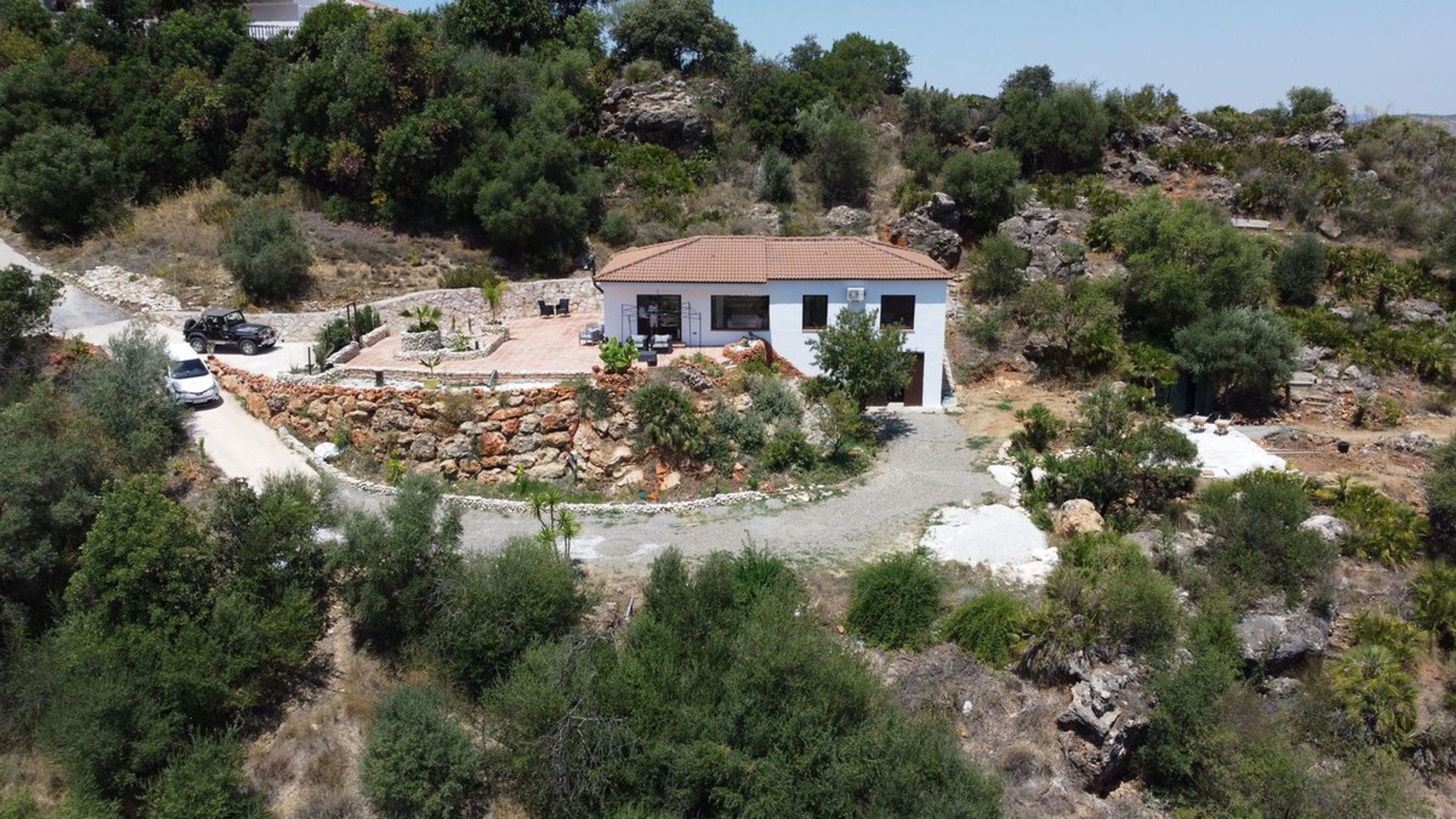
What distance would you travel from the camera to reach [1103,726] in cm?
1397

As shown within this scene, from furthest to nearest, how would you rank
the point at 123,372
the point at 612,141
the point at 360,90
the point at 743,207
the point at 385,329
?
the point at 612,141 < the point at 743,207 < the point at 360,90 < the point at 385,329 < the point at 123,372

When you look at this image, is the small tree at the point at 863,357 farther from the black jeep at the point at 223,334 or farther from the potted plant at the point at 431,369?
the black jeep at the point at 223,334

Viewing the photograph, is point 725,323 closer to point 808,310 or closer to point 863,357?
point 808,310

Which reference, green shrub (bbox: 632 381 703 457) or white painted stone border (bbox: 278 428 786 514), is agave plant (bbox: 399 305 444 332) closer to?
white painted stone border (bbox: 278 428 786 514)

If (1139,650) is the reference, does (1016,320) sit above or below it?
A: above

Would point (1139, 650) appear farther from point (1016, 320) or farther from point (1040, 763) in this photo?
point (1016, 320)

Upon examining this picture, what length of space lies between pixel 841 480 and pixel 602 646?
27.0 ft

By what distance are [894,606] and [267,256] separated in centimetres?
2298

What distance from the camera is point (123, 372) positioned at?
20625 mm

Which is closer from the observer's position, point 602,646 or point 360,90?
point 602,646

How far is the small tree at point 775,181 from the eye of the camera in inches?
1481

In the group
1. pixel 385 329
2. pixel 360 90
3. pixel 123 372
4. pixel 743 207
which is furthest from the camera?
pixel 743 207

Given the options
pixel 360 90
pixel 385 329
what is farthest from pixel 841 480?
pixel 360 90

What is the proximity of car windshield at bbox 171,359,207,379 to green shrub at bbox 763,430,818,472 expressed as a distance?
47.6 ft
